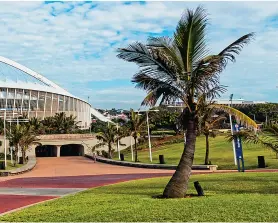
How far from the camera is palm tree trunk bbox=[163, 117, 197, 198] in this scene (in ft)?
36.3

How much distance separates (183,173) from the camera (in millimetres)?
11219

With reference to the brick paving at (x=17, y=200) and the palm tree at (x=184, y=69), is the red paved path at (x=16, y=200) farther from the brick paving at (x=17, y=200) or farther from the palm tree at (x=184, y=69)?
the palm tree at (x=184, y=69)

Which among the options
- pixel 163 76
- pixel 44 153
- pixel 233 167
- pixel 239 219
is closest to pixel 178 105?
pixel 163 76

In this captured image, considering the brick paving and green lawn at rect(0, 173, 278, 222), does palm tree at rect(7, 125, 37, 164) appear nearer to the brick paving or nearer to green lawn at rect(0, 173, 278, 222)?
the brick paving

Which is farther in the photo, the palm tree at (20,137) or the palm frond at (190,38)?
the palm tree at (20,137)

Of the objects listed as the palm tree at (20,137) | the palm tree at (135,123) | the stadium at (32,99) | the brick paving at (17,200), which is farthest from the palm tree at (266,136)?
the stadium at (32,99)

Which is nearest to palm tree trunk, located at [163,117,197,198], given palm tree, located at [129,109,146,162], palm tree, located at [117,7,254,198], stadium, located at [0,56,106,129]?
palm tree, located at [117,7,254,198]

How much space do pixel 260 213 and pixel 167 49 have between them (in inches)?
234

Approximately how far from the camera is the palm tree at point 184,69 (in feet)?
37.1

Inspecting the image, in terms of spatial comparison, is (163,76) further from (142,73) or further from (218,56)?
(218,56)

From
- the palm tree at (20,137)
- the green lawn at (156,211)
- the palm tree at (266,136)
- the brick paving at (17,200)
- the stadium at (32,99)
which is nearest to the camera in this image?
the green lawn at (156,211)

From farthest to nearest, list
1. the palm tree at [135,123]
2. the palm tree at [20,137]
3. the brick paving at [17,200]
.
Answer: the palm tree at [20,137] < the palm tree at [135,123] < the brick paving at [17,200]

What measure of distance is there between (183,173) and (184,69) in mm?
3289

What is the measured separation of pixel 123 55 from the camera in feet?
39.4
